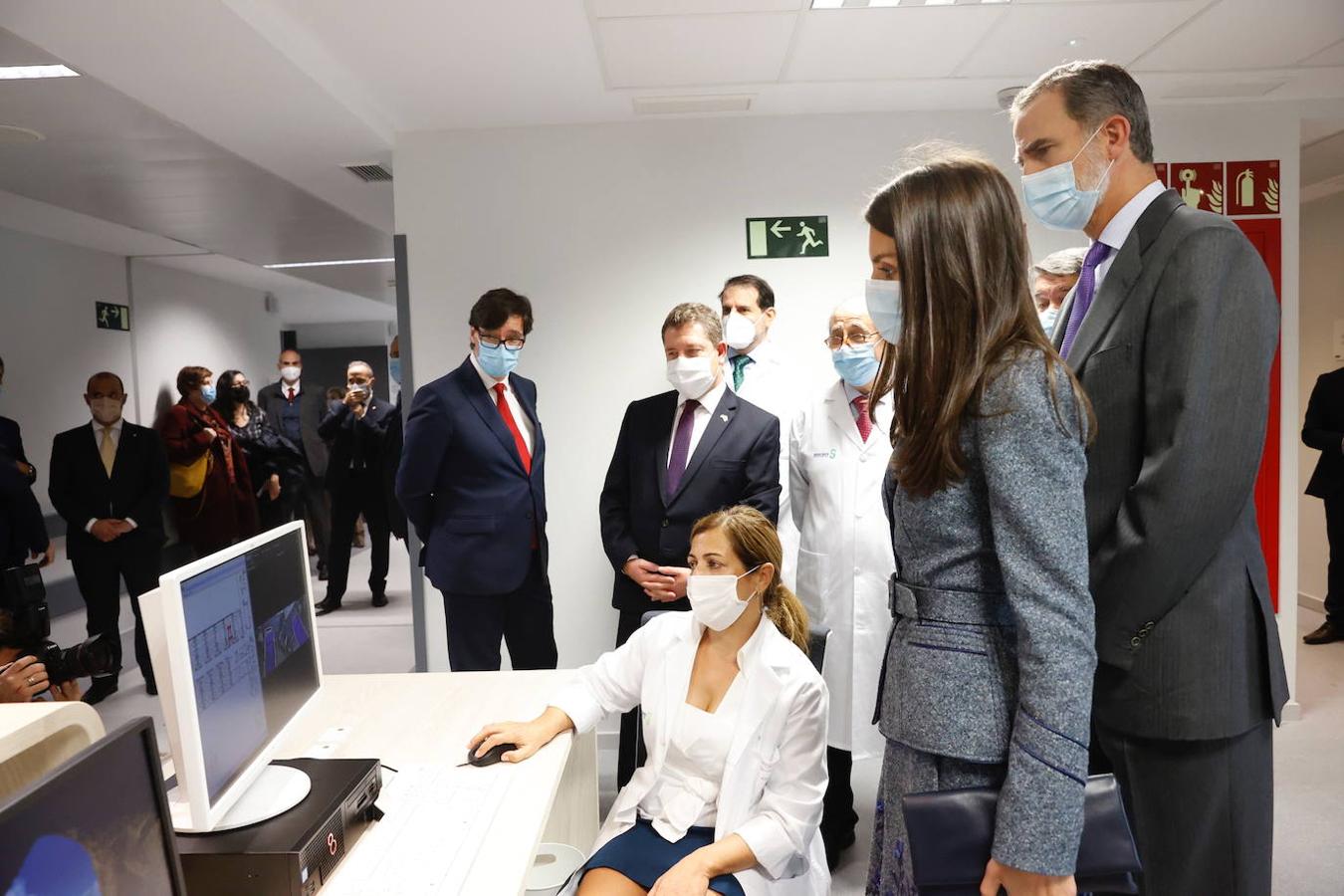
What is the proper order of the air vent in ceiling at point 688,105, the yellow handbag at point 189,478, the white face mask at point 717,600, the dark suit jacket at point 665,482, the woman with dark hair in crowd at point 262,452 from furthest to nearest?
the woman with dark hair in crowd at point 262,452, the yellow handbag at point 189,478, the air vent in ceiling at point 688,105, the dark suit jacket at point 665,482, the white face mask at point 717,600

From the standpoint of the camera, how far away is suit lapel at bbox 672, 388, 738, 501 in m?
2.67

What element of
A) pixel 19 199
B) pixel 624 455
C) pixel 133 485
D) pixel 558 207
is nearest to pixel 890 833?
pixel 624 455

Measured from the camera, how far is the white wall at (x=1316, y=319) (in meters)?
4.95

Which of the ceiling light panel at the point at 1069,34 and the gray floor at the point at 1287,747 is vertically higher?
the ceiling light panel at the point at 1069,34

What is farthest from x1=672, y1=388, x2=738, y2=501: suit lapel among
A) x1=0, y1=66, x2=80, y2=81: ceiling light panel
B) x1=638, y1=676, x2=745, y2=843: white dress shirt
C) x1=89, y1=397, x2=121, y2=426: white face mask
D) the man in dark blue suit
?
x1=89, y1=397, x2=121, y2=426: white face mask

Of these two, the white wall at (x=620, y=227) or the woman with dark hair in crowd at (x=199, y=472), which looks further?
the woman with dark hair in crowd at (x=199, y=472)

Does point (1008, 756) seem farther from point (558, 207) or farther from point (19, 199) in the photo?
point (19, 199)

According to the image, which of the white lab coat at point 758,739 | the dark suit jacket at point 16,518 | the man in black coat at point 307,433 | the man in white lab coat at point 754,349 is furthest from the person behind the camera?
the man in black coat at point 307,433

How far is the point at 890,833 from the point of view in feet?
3.65

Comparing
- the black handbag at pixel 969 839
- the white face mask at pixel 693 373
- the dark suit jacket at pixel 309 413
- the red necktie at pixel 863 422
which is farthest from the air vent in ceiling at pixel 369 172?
the black handbag at pixel 969 839

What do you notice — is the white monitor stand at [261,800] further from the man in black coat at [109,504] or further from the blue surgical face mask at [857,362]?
the man in black coat at [109,504]

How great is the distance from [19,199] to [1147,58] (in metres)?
5.40

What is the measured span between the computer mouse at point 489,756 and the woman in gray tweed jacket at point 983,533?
75 centimetres

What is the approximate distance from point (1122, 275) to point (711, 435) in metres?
1.61
